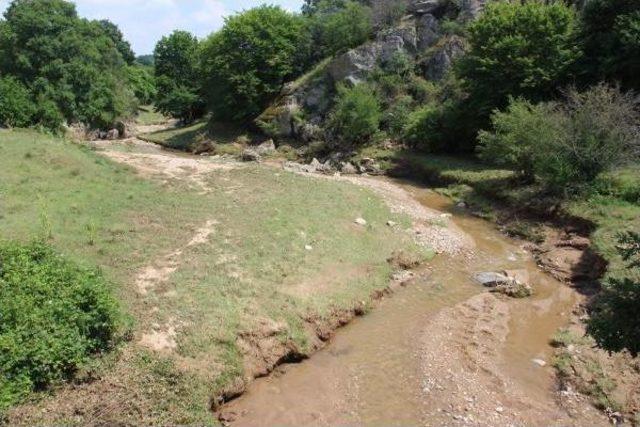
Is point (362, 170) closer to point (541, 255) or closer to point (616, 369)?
point (541, 255)

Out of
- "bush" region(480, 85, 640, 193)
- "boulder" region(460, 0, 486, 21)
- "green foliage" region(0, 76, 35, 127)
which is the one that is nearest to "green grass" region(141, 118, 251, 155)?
"green foliage" region(0, 76, 35, 127)

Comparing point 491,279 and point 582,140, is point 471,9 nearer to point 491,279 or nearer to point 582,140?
point 582,140

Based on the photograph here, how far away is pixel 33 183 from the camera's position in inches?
844

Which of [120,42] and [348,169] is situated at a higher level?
[120,42]

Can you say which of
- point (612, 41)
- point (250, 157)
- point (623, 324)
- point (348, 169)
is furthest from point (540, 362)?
point (250, 157)

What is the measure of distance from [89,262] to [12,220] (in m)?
4.68

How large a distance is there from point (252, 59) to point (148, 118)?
1250 inches

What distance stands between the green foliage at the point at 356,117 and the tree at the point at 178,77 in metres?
27.1

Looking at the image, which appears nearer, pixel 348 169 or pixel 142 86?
pixel 348 169

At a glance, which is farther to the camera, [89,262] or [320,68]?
[320,68]

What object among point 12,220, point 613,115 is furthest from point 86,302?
point 613,115

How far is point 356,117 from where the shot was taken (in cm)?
3938

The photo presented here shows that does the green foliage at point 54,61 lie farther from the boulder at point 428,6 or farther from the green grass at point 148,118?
the boulder at point 428,6

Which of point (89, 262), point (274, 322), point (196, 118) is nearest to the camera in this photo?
point (274, 322)
